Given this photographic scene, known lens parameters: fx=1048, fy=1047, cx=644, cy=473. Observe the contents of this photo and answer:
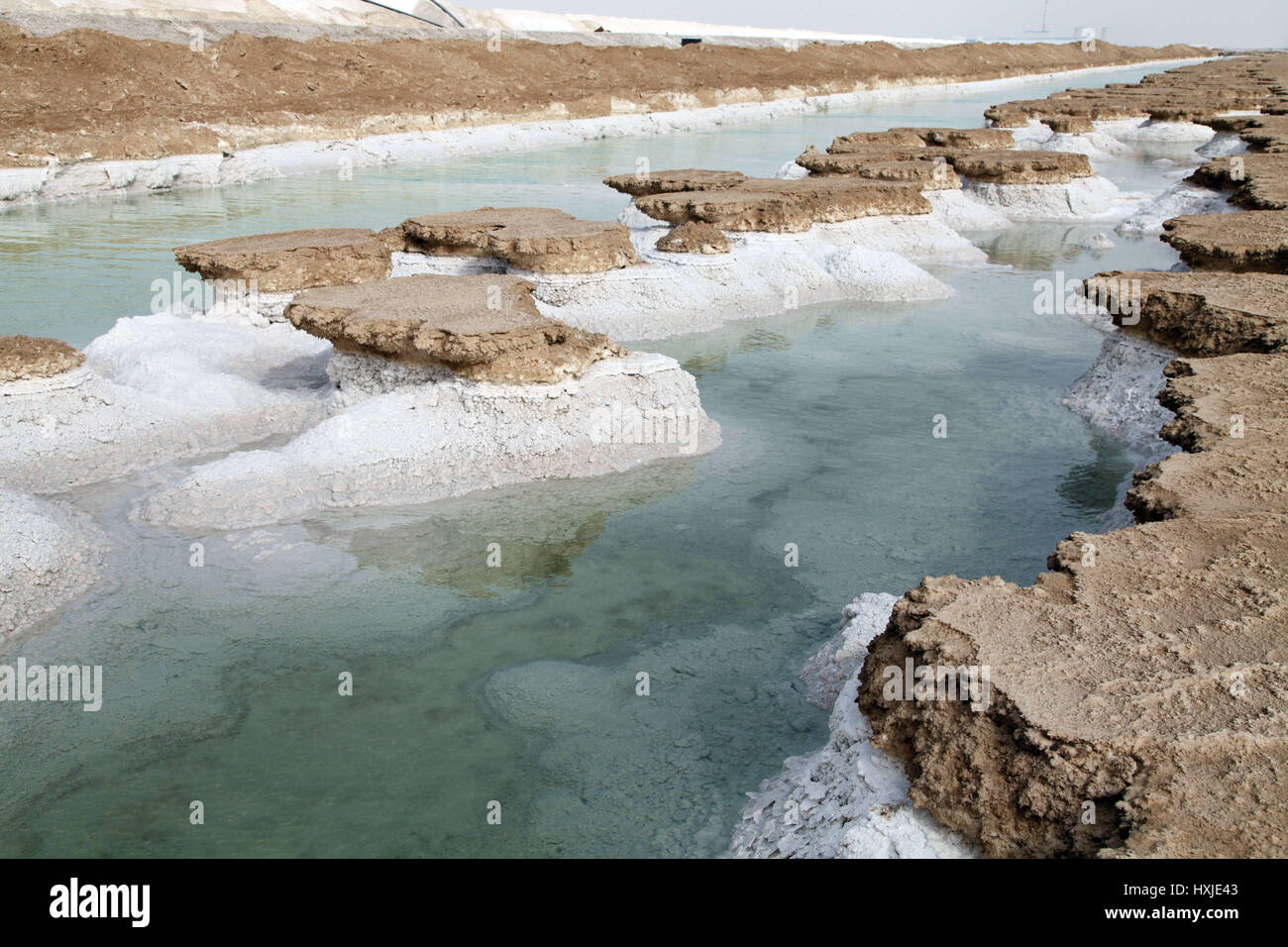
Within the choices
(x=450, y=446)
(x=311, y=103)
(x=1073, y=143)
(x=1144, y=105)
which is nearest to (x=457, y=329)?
(x=450, y=446)

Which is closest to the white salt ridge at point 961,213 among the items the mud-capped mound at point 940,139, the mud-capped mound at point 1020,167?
the mud-capped mound at point 1020,167

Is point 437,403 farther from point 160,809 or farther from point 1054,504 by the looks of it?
point 1054,504

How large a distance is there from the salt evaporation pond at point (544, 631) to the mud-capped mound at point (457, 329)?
0.91 metres

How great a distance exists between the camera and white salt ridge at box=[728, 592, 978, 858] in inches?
120

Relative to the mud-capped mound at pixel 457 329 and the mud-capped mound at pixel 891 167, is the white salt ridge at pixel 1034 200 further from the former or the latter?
the mud-capped mound at pixel 457 329

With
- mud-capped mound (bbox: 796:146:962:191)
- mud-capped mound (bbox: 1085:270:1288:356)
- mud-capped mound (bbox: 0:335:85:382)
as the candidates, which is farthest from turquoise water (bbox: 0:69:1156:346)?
mud-capped mound (bbox: 1085:270:1288:356)

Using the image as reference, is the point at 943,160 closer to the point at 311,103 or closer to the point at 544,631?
the point at 544,631

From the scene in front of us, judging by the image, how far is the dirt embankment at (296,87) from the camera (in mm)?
22781

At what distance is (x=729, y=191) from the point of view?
13.9 meters

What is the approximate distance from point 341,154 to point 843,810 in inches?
944

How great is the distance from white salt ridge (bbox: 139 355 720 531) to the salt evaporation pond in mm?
199

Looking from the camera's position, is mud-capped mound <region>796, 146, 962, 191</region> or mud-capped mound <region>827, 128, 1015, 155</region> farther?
mud-capped mound <region>827, 128, 1015, 155</region>

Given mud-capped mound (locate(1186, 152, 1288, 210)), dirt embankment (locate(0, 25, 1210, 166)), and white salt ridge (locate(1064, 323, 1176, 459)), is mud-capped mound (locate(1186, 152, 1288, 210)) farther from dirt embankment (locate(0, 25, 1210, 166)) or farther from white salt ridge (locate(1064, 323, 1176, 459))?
dirt embankment (locate(0, 25, 1210, 166))

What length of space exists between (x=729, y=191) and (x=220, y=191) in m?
11.4
